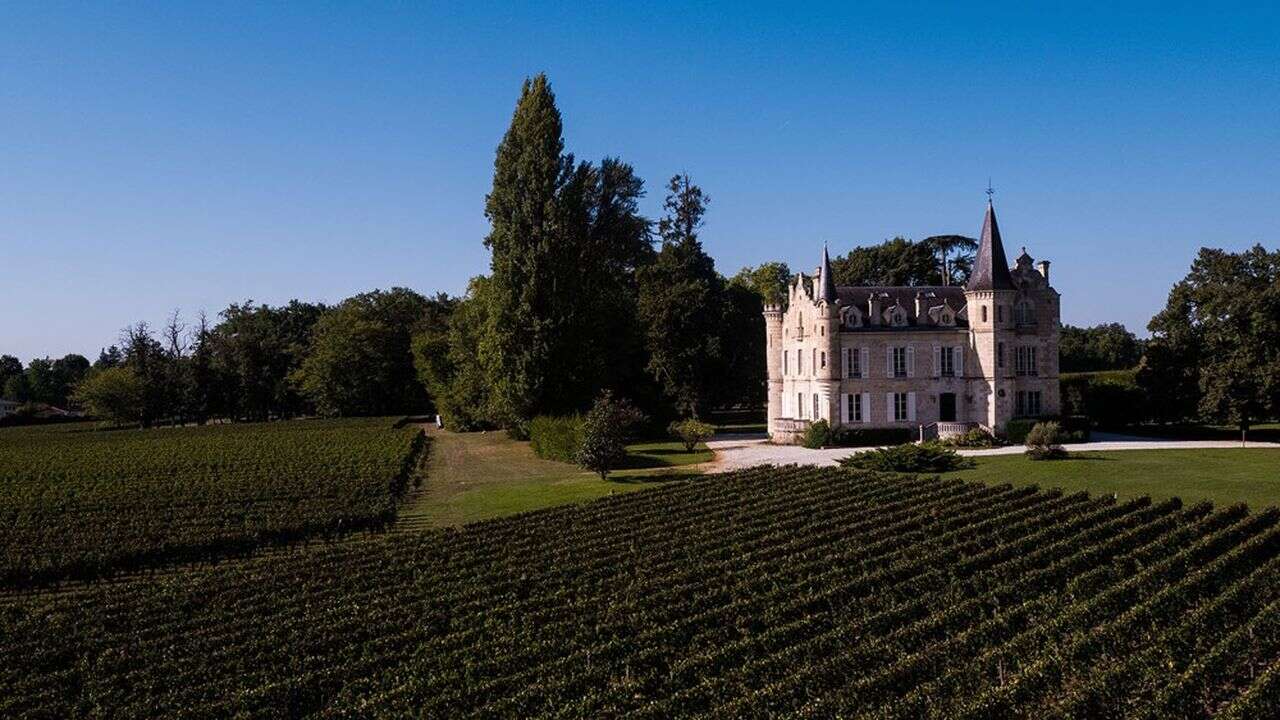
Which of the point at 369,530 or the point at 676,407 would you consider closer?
the point at 369,530

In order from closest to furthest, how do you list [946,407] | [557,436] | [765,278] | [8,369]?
1. [557,436]
2. [946,407]
3. [765,278]
4. [8,369]

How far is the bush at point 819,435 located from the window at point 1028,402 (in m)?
11.4

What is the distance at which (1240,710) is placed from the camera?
13.5 meters

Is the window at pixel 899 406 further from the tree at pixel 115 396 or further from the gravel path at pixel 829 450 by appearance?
the tree at pixel 115 396

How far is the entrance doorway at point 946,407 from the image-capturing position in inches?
2122

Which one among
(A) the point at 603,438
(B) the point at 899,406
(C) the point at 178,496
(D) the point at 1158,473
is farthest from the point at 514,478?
(D) the point at 1158,473

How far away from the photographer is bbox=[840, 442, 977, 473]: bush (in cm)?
4019

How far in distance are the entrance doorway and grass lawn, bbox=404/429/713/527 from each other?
46.4 ft

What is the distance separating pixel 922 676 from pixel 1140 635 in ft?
14.9

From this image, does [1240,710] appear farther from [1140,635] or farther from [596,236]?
[596,236]

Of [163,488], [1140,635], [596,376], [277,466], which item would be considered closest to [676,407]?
[596,376]

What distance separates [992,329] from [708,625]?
39063mm

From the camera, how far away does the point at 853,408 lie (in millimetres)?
54094

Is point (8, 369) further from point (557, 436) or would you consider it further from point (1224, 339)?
point (1224, 339)
